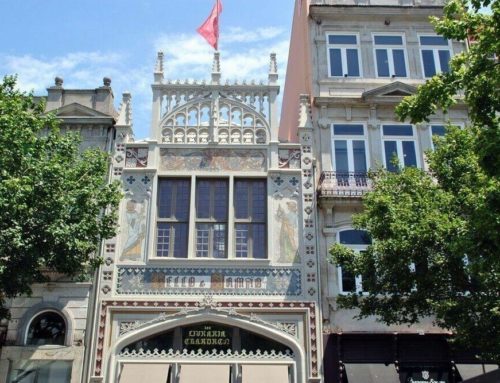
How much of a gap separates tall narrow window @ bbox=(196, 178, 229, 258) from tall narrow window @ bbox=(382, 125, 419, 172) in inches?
249

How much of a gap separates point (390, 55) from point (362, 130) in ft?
12.4

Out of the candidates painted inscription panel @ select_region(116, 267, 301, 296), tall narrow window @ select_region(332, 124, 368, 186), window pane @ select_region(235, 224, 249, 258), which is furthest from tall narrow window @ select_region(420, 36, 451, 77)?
painted inscription panel @ select_region(116, 267, 301, 296)

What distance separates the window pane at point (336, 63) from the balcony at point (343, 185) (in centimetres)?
456

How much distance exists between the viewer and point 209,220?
67.4 feet

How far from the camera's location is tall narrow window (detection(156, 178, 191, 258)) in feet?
66.1

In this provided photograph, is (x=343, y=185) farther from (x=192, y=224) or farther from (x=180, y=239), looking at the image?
(x=180, y=239)

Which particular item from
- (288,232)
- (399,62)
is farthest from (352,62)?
(288,232)

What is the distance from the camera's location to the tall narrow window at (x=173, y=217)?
2016 cm

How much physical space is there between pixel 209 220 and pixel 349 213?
4.95 metres

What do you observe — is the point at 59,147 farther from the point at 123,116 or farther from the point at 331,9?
the point at 331,9

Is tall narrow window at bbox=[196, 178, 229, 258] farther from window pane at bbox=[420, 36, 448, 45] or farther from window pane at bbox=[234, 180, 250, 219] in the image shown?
window pane at bbox=[420, 36, 448, 45]

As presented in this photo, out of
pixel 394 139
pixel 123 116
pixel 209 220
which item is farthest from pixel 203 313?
pixel 394 139

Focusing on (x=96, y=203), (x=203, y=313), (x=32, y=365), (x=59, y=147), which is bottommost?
(x=32, y=365)

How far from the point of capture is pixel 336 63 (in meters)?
24.0
